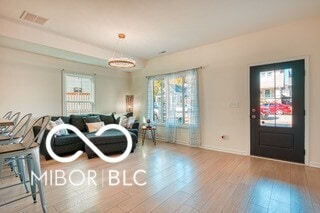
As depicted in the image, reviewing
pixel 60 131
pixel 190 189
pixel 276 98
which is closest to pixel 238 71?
pixel 276 98

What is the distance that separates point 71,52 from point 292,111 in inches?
183

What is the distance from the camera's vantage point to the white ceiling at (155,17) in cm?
258

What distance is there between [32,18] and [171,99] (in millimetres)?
3545

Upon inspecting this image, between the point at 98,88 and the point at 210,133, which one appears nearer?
the point at 210,133

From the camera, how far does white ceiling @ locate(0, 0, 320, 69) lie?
2582 millimetres

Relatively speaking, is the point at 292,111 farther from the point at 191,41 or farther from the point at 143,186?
the point at 143,186

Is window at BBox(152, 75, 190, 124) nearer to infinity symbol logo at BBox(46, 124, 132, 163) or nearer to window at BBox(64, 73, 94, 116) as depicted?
infinity symbol logo at BBox(46, 124, 132, 163)

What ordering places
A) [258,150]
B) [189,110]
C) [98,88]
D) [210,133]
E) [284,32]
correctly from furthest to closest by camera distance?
[98,88] < [189,110] < [210,133] < [258,150] < [284,32]

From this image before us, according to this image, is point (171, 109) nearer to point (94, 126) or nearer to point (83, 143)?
point (94, 126)

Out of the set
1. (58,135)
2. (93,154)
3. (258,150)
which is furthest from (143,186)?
(258,150)

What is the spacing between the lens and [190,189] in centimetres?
231

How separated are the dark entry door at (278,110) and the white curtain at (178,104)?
129 centimetres

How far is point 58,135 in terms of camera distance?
3.68 m

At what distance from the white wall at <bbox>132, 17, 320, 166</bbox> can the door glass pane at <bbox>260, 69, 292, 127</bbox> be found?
279mm
